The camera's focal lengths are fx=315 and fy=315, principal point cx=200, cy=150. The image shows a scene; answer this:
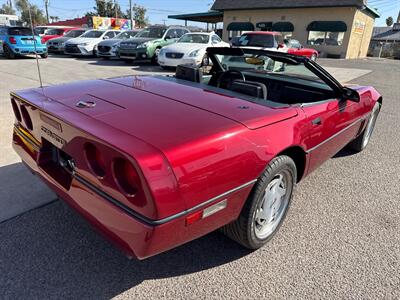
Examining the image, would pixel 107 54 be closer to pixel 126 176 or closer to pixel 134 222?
pixel 126 176

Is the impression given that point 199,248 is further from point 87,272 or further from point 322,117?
point 322,117

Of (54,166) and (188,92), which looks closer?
(54,166)

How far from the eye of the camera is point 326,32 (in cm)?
2722

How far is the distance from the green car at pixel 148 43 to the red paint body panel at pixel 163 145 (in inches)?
439

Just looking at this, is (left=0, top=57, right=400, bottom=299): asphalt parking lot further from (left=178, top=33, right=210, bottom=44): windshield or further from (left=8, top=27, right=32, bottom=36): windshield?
(left=8, top=27, right=32, bottom=36): windshield

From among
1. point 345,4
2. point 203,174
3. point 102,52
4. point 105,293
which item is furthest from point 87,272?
point 345,4

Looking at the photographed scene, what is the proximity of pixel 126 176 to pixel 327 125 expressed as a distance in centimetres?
186

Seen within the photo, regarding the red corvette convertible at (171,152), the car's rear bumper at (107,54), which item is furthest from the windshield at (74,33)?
the red corvette convertible at (171,152)

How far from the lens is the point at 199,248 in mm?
2352

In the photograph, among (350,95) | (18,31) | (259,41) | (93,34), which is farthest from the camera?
(93,34)

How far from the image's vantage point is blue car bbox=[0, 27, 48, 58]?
551 inches

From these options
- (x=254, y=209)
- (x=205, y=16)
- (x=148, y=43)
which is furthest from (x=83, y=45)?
(x=205, y=16)

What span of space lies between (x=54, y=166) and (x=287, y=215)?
77.0 inches

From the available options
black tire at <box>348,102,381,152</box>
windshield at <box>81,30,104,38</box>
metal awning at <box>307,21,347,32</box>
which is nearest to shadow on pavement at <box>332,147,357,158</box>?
black tire at <box>348,102,381,152</box>
